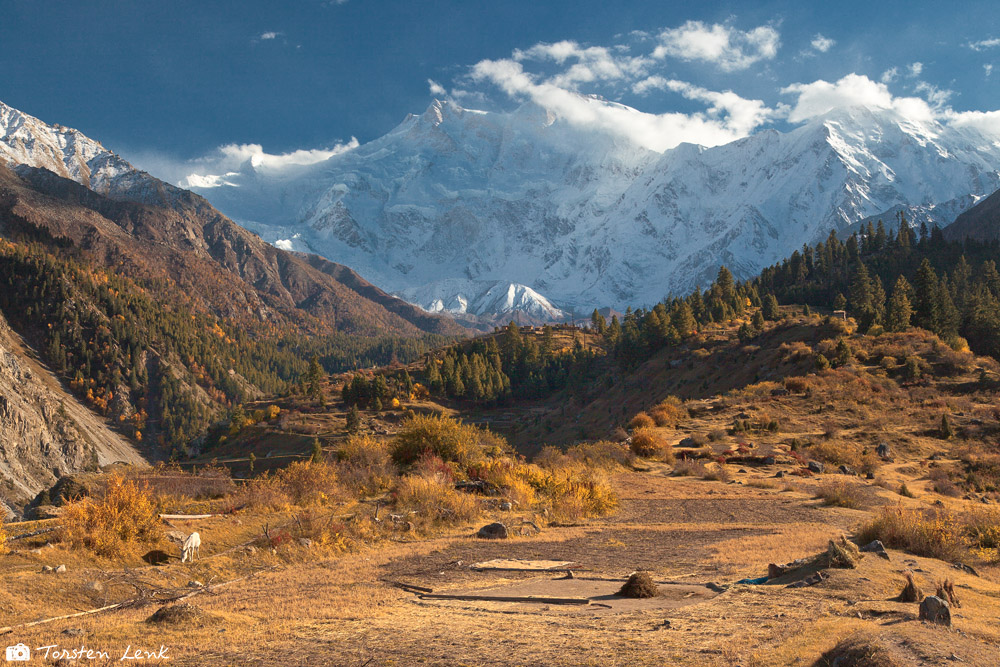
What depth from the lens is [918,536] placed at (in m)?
16.3

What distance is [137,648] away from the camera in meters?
8.84

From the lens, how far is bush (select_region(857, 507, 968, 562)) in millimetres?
15930

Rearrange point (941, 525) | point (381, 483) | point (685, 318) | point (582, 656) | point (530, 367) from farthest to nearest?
1. point (530, 367)
2. point (685, 318)
3. point (381, 483)
4. point (941, 525)
5. point (582, 656)

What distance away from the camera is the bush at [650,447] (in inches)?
1674

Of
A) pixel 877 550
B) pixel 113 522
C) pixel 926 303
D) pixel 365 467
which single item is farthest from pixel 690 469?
pixel 926 303

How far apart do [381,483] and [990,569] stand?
1895 centimetres

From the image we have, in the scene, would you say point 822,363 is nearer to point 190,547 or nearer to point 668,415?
point 668,415

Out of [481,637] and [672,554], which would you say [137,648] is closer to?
[481,637]

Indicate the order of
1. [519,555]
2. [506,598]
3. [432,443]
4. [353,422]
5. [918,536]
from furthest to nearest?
1. [353,422]
2. [432,443]
3. [519,555]
4. [918,536]
5. [506,598]

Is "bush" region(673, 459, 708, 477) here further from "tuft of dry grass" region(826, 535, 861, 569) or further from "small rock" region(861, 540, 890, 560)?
"tuft of dry grass" region(826, 535, 861, 569)

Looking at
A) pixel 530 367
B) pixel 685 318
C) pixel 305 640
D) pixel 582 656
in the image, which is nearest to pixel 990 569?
pixel 582 656

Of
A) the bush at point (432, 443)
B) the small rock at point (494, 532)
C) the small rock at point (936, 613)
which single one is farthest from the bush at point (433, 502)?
the small rock at point (936, 613)

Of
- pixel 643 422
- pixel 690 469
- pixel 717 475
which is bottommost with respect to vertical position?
pixel 717 475

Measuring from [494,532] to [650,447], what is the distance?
25.6 m
